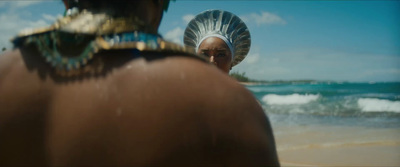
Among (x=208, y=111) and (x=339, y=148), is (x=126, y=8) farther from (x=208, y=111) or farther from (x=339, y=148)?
(x=339, y=148)

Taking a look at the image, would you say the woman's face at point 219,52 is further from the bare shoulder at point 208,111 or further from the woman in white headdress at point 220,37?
the bare shoulder at point 208,111

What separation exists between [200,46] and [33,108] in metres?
3.34

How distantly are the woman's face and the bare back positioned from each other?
10.1 feet

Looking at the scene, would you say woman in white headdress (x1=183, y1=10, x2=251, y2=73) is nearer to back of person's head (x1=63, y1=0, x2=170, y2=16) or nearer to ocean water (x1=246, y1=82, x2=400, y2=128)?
ocean water (x1=246, y1=82, x2=400, y2=128)

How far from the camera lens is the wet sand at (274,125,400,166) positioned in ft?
19.9

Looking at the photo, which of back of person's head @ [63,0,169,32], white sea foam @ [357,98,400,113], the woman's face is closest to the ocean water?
white sea foam @ [357,98,400,113]

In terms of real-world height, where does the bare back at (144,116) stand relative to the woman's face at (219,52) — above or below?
below

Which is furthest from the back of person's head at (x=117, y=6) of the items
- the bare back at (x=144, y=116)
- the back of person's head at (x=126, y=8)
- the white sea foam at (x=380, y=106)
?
the white sea foam at (x=380, y=106)

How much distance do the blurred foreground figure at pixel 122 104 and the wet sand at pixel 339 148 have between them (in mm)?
5369

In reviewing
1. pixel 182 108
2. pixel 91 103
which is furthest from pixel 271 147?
pixel 91 103

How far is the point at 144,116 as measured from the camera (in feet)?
3.11

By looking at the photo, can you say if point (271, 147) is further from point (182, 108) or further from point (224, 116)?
point (182, 108)

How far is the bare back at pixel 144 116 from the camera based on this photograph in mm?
953

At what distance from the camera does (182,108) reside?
37.6 inches
